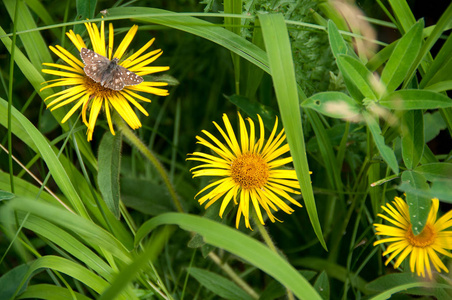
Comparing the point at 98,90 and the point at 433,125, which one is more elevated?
the point at 433,125

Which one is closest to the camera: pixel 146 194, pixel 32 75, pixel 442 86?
pixel 442 86

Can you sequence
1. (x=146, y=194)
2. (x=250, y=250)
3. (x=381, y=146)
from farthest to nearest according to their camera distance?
(x=146, y=194) → (x=381, y=146) → (x=250, y=250)

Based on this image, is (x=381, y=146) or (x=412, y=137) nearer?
(x=381, y=146)

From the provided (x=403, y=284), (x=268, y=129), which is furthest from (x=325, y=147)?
(x=403, y=284)

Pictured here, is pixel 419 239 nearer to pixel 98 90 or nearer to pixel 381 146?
pixel 381 146

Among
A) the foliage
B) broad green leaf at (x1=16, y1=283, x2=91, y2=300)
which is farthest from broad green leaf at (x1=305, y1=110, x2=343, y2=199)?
broad green leaf at (x1=16, y1=283, x2=91, y2=300)

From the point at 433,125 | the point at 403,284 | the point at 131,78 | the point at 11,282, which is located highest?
the point at 433,125
